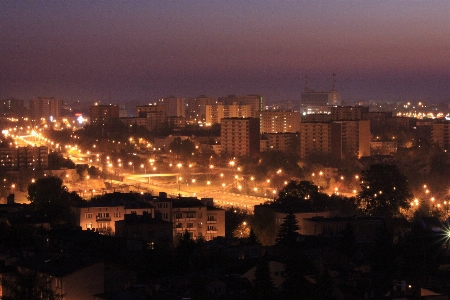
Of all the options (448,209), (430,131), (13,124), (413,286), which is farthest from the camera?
(13,124)

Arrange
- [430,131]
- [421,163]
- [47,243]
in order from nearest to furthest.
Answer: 1. [47,243]
2. [421,163]
3. [430,131]

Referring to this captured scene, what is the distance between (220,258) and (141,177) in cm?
1395

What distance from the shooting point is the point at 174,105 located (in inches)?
2221

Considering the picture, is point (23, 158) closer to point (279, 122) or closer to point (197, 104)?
point (279, 122)

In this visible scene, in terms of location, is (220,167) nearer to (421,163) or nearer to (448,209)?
(421,163)

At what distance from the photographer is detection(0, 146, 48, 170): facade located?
85.4ft

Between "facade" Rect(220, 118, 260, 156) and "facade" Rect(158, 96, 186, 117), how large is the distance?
81.2 feet

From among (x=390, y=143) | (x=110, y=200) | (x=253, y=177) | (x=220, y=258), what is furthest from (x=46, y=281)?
(x=390, y=143)

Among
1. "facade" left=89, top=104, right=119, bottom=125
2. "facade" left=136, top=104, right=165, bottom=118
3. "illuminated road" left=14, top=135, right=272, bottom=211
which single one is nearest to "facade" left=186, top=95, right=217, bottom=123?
"facade" left=136, top=104, right=165, bottom=118

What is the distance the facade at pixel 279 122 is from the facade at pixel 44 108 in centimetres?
2056

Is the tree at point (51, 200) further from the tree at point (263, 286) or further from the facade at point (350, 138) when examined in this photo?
the facade at point (350, 138)

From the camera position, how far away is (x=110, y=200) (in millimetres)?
13930

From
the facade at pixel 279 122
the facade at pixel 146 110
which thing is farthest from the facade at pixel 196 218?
the facade at pixel 146 110

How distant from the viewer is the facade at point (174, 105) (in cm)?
5562
